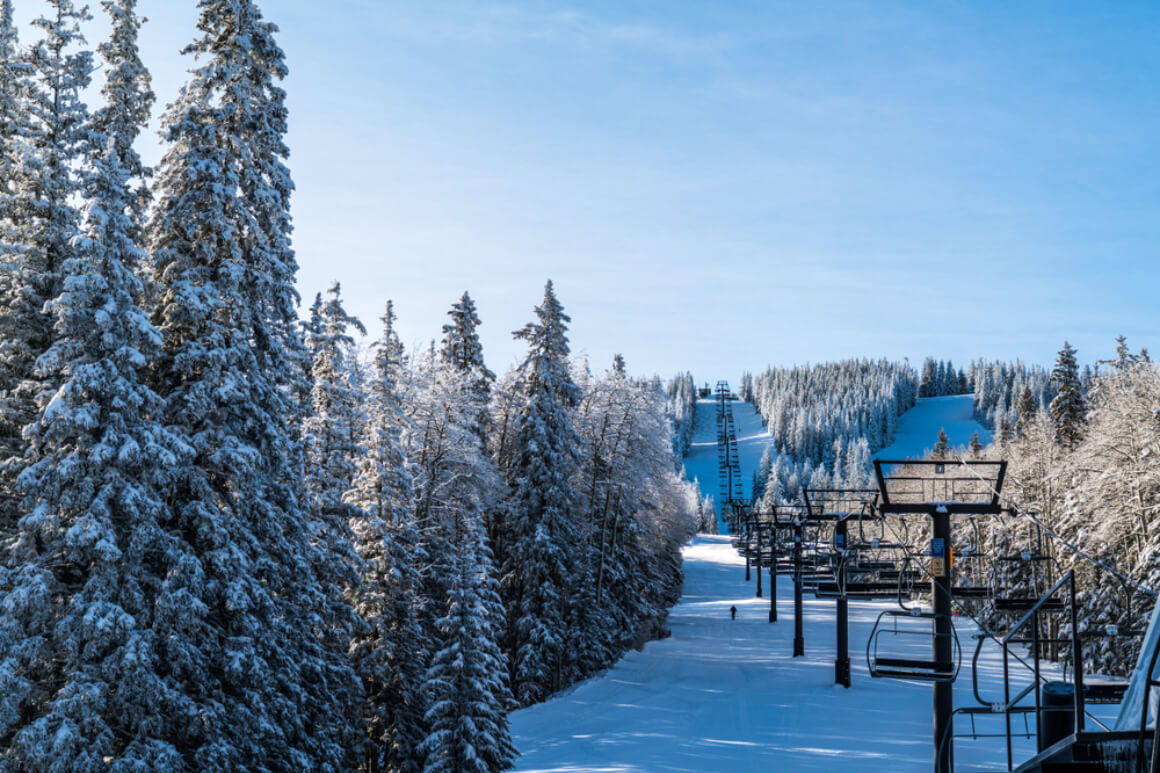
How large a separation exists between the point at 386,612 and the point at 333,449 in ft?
17.3

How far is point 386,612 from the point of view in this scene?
26.3 metres

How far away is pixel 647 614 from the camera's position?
45.7 metres

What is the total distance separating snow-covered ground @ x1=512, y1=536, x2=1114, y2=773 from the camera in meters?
26.9

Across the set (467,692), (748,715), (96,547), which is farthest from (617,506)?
(96,547)

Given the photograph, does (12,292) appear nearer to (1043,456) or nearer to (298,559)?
(298,559)

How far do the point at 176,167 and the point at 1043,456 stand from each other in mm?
46607

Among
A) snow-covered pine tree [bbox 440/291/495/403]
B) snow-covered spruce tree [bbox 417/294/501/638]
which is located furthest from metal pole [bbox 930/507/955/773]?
snow-covered pine tree [bbox 440/291/495/403]

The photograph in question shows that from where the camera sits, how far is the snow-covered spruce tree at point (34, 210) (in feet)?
58.0

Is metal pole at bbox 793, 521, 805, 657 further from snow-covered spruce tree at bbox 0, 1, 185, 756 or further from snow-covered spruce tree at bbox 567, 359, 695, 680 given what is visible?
snow-covered spruce tree at bbox 0, 1, 185, 756

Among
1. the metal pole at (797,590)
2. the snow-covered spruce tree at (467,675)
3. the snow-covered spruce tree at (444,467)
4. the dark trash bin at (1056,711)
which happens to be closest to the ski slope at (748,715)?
the metal pole at (797,590)

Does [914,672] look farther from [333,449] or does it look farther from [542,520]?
[542,520]

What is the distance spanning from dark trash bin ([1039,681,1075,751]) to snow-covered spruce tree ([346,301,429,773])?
1809cm

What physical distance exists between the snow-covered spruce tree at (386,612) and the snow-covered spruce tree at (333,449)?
729 millimetres

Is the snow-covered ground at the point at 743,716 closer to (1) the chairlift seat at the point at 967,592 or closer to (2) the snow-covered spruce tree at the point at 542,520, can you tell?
(2) the snow-covered spruce tree at the point at 542,520
